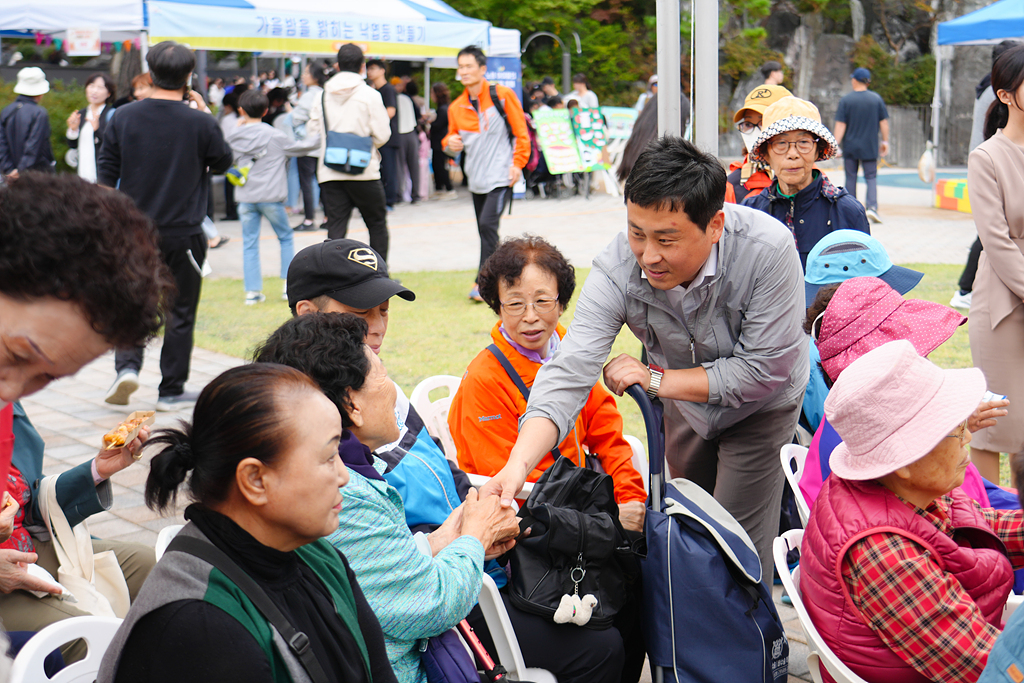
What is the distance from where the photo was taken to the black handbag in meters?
2.36

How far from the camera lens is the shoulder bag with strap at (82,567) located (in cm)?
241

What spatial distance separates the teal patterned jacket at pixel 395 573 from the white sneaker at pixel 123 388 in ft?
13.9

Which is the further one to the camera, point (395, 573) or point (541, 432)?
point (541, 432)

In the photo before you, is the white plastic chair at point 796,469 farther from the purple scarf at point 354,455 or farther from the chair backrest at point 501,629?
the purple scarf at point 354,455

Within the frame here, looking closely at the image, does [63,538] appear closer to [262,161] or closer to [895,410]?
[895,410]

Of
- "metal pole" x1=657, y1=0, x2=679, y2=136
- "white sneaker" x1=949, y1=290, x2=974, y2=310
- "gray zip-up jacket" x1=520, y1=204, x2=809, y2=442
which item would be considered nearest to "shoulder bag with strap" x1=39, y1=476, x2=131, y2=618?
"gray zip-up jacket" x1=520, y1=204, x2=809, y2=442

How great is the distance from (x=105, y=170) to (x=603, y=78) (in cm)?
2247

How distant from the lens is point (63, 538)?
8.11 ft

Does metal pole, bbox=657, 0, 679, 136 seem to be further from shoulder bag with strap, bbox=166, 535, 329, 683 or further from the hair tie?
shoulder bag with strap, bbox=166, 535, 329, 683

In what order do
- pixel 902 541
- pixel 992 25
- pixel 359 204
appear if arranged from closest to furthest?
pixel 902 541, pixel 359 204, pixel 992 25

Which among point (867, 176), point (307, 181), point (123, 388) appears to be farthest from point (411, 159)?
point (123, 388)

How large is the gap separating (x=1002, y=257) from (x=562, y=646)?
2.36 meters

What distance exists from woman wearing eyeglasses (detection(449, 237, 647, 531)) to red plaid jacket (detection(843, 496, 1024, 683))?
98cm

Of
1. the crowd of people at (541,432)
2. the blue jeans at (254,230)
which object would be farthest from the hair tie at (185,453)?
the blue jeans at (254,230)
